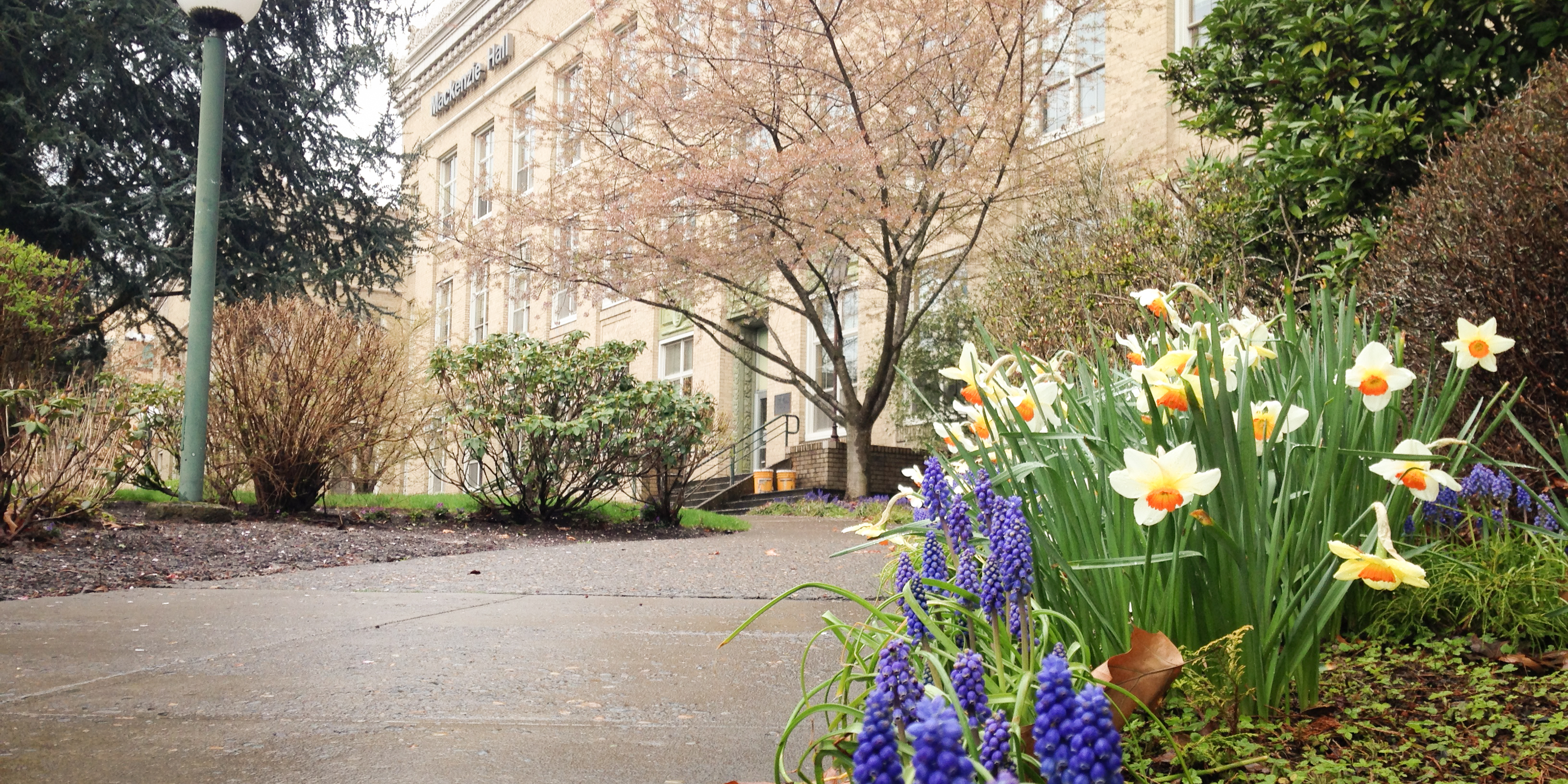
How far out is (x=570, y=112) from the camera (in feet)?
44.1

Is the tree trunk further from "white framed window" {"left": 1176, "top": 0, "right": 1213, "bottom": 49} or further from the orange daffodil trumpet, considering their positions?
the orange daffodil trumpet

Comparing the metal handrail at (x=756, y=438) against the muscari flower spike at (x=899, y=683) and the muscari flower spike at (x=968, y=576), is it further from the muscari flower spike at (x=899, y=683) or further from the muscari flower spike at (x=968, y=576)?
the muscari flower spike at (x=899, y=683)

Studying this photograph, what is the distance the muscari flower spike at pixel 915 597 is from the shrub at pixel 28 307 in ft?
25.8

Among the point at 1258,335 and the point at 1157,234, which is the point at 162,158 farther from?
the point at 1258,335

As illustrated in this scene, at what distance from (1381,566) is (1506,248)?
3.07 m

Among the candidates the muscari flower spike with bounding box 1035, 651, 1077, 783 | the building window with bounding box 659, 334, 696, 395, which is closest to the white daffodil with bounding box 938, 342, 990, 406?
the muscari flower spike with bounding box 1035, 651, 1077, 783

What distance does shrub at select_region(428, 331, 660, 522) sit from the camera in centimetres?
995

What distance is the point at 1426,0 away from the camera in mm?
6609

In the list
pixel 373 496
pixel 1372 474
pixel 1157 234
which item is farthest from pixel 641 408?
pixel 1372 474

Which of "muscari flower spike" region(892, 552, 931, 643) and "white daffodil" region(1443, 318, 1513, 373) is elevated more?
"white daffodil" region(1443, 318, 1513, 373)

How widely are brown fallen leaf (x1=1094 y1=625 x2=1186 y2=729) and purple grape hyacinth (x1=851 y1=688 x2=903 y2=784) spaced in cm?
83

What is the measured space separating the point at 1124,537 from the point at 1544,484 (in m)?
2.48

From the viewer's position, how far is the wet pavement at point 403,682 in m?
2.15

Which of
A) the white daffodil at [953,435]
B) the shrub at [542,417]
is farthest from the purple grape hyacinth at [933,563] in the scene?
the shrub at [542,417]
